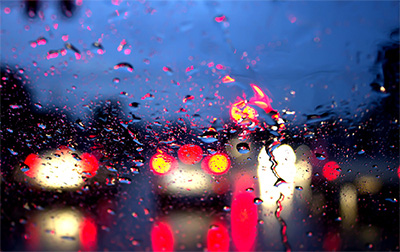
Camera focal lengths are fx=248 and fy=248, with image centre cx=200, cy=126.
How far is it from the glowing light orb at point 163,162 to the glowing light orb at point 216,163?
22 centimetres

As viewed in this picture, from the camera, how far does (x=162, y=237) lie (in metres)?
1.48

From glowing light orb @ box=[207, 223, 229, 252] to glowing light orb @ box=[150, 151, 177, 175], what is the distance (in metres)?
0.50

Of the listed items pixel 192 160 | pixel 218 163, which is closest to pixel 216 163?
pixel 218 163

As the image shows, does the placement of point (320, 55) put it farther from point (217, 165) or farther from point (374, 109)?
point (217, 165)

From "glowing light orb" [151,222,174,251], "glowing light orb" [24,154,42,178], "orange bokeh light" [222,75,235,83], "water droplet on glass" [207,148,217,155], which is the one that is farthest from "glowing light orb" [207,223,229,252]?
"glowing light orb" [24,154,42,178]

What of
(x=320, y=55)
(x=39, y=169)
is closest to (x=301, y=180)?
(x=320, y=55)

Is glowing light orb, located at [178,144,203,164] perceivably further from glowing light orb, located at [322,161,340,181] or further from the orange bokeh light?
glowing light orb, located at [322,161,340,181]

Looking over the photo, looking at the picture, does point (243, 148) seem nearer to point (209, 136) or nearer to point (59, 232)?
point (209, 136)

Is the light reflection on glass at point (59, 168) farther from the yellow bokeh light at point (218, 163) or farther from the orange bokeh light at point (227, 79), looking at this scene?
the orange bokeh light at point (227, 79)

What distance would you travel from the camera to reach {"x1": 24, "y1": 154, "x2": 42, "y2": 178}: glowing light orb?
1.67m

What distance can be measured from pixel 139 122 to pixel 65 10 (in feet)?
2.52

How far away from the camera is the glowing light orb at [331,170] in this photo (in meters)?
1.81

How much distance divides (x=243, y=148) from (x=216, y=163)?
22cm

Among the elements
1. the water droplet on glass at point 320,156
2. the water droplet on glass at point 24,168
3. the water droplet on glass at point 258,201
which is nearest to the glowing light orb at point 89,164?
the water droplet on glass at point 24,168
